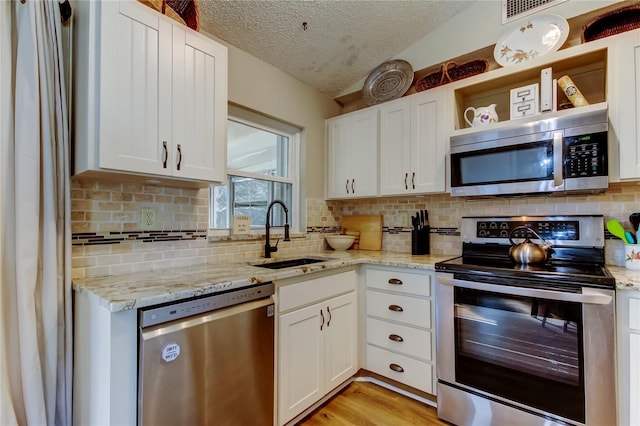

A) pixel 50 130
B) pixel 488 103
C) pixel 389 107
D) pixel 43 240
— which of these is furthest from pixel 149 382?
pixel 488 103

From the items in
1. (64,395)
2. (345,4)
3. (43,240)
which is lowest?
(64,395)

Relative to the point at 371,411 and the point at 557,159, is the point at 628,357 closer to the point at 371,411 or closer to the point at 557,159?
the point at 557,159

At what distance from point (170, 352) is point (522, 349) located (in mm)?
1674

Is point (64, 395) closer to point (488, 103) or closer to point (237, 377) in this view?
point (237, 377)

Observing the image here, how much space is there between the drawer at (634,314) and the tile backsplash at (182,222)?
613mm

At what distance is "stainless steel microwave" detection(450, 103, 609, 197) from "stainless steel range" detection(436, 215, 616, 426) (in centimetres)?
34

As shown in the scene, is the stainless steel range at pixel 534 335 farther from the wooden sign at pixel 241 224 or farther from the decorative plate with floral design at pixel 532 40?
the wooden sign at pixel 241 224

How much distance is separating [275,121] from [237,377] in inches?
75.2

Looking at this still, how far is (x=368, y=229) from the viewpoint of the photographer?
291 centimetres

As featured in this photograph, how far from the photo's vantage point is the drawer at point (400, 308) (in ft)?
6.49

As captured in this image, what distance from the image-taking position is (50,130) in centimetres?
131

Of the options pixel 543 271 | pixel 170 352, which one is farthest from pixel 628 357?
pixel 170 352

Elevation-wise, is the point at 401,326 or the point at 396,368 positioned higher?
the point at 401,326

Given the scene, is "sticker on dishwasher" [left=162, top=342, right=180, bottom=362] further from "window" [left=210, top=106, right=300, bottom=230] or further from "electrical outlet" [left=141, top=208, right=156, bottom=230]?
"window" [left=210, top=106, right=300, bottom=230]
